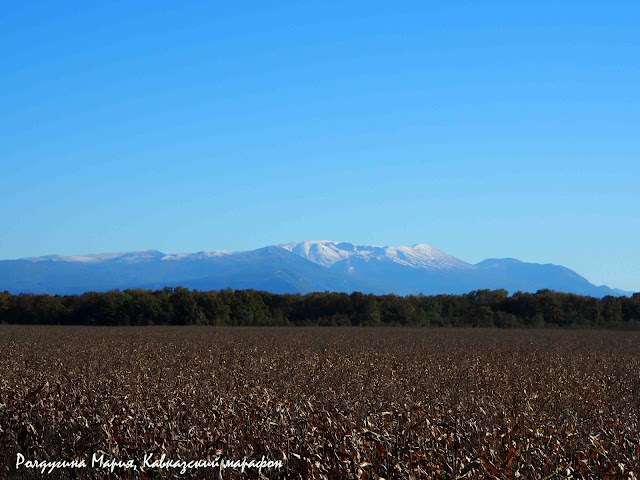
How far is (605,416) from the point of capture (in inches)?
480

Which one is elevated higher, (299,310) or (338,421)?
(338,421)

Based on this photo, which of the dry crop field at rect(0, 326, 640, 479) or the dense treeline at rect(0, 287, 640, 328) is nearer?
the dry crop field at rect(0, 326, 640, 479)

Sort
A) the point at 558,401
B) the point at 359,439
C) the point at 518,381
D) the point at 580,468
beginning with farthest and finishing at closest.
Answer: the point at 518,381
the point at 558,401
the point at 359,439
the point at 580,468

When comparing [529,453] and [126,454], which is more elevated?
[529,453]

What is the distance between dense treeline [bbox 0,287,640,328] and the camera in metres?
78.0

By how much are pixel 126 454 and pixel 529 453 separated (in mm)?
5128

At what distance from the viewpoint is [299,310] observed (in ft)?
275

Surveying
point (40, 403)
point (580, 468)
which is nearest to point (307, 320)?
point (40, 403)

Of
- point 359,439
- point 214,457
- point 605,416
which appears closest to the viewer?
point 359,439

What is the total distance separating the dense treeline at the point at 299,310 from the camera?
78.0 m

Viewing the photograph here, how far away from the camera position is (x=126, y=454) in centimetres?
922

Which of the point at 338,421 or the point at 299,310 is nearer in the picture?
the point at 338,421

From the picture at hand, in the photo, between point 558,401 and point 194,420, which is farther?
point 558,401

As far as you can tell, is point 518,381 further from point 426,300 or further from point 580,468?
point 426,300
